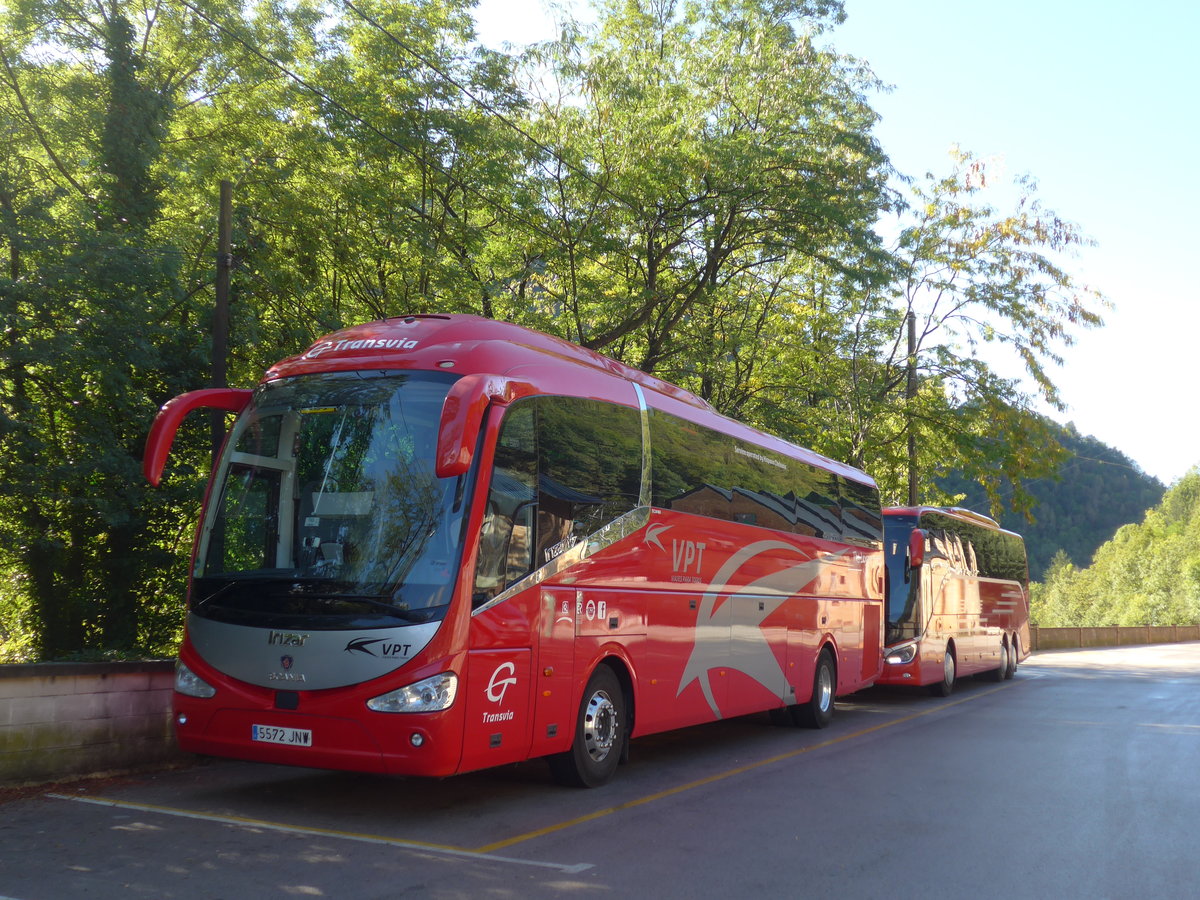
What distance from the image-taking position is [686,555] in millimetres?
11188

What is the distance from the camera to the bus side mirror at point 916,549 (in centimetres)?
1888

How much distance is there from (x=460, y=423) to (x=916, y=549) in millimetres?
A: 13786

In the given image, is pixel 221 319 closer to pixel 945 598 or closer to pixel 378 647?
pixel 378 647

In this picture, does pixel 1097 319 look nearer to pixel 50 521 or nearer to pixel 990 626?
pixel 990 626

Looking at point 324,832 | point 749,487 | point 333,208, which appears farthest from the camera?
point 333,208

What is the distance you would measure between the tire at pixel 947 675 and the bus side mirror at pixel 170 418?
15.3 meters

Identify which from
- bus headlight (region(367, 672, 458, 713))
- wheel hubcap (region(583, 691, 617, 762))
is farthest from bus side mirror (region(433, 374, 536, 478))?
wheel hubcap (region(583, 691, 617, 762))

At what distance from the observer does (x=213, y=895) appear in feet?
18.9

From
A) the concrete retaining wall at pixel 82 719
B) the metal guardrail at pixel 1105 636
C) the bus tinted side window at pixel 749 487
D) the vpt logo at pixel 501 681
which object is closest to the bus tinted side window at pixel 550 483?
the vpt logo at pixel 501 681

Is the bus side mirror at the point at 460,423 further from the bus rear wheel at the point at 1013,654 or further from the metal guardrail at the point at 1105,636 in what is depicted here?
the metal guardrail at the point at 1105,636

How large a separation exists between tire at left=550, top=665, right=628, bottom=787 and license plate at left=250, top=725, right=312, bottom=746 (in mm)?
2359

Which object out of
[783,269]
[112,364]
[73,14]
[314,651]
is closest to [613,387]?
[314,651]

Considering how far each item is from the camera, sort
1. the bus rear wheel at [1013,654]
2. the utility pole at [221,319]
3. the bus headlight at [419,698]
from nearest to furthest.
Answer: the bus headlight at [419,698]
the utility pole at [221,319]
the bus rear wheel at [1013,654]

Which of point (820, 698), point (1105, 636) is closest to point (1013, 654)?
point (820, 698)
